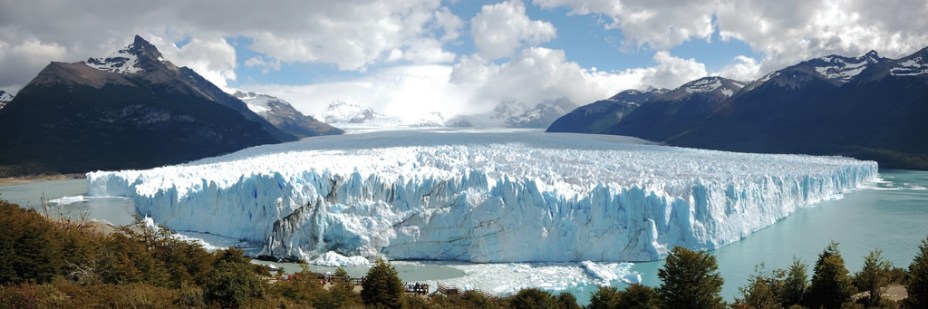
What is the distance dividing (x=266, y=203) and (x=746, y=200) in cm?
2040

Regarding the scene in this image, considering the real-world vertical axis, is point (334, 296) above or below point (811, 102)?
below

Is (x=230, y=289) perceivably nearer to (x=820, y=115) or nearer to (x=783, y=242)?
(x=783, y=242)

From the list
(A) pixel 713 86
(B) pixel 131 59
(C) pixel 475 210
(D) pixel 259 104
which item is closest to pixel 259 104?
(D) pixel 259 104

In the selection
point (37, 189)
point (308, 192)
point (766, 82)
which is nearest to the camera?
point (308, 192)

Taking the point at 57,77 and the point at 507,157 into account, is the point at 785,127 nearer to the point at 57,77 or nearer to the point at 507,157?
the point at 507,157

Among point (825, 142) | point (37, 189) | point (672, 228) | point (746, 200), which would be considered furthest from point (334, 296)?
point (825, 142)

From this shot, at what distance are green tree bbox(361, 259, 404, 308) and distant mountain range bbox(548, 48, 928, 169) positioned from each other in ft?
209

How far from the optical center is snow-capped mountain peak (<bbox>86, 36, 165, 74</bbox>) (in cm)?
10169

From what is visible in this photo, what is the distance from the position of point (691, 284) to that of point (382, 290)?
671 centimetres

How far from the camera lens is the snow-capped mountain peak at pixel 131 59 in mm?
101688

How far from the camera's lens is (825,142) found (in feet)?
227

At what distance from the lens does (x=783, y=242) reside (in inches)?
1000

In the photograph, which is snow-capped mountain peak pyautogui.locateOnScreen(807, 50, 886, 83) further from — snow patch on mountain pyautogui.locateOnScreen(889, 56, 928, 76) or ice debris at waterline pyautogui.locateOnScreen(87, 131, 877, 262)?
ice debris at waterline pyautogui.locateOnScreen(87, 131, 877, 262)

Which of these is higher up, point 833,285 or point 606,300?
point 833,285
